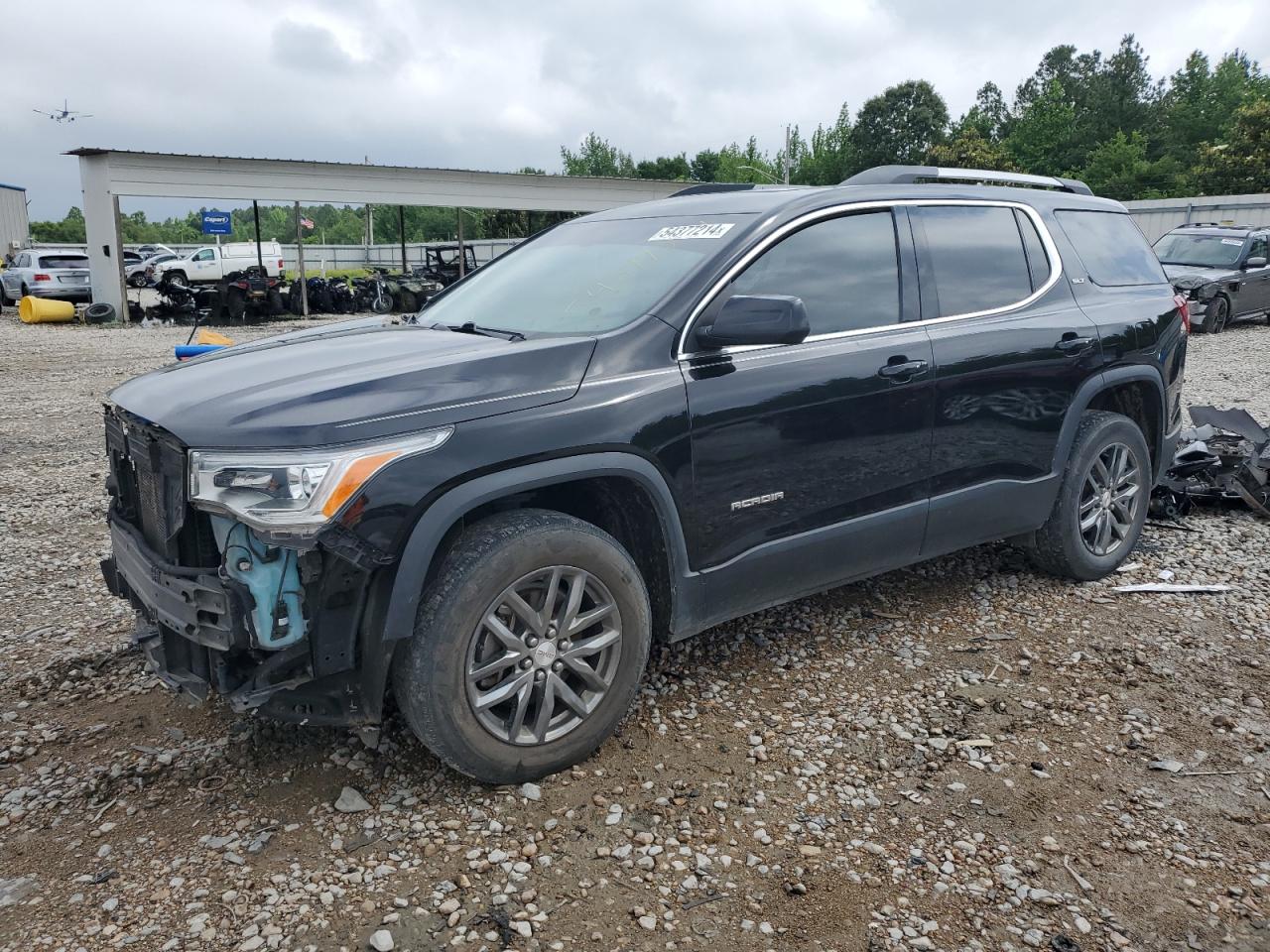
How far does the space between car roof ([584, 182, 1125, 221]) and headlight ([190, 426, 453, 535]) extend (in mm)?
1871

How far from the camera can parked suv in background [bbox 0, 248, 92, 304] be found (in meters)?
25.0

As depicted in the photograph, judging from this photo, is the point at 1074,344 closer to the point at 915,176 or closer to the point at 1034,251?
the point at 1034,251

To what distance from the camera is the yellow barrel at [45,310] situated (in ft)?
76.9

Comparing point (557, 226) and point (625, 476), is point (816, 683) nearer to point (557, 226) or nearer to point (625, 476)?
point (625, 476)

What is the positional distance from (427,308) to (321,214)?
505 feet

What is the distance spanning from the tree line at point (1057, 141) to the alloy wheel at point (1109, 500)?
39.5m

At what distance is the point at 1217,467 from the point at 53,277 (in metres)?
27.2

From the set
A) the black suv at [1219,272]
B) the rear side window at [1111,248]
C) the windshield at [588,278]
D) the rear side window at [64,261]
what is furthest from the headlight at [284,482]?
the rear side window at [64,261]

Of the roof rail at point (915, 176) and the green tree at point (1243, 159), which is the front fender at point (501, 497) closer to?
the roof rail at point (915, 176)

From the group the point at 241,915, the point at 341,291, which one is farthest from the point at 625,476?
the point at 341,291

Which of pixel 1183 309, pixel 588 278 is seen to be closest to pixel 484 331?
pixel 588 278

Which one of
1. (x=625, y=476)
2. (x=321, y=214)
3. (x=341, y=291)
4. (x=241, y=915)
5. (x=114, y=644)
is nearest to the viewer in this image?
(x=241, y=915)

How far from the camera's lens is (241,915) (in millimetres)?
2527

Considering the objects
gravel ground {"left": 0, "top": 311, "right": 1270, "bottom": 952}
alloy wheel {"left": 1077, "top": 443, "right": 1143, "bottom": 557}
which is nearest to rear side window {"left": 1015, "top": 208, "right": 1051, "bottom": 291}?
alloy wheel {"left": 1077, "top": 443, "right": 1143, "bottom": 557}
